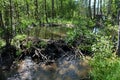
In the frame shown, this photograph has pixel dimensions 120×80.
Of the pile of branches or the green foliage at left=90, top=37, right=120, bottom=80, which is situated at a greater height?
the green foliage at left=90, top=37, right=120, bottom=80

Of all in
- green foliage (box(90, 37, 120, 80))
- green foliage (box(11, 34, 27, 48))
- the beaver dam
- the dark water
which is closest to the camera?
green foliage (box(90, 37, 120, 80))

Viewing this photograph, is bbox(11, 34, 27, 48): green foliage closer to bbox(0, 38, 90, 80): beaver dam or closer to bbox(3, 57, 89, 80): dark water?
bbox(0, 38, 90, 80): beaver dam

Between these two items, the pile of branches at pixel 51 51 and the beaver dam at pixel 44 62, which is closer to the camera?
the beaver dam at pixel 44 62

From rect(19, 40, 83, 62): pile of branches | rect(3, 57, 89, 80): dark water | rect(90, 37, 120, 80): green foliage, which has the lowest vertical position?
rect(3, 57, 89, 80): dark water

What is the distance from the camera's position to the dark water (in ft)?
45.5

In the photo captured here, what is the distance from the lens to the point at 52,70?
15125mm

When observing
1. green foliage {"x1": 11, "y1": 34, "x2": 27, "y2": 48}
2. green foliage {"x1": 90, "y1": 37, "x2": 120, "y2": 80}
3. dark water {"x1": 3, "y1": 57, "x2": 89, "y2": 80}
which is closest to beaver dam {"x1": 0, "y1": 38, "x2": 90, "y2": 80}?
dark water {"x1": 3, "y1": 57, "x2": 89, "y2": 80}

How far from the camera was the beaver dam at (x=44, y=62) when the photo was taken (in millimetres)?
14227

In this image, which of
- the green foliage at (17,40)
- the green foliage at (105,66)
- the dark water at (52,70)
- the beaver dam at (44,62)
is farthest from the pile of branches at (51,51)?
the green foliage at (105,66)

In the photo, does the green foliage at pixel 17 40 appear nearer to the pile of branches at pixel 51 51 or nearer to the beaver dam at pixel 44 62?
the beaver dam at pixel 44 62

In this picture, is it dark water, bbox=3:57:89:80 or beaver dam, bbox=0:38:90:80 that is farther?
beaver dam, bbox=0:38:90:80

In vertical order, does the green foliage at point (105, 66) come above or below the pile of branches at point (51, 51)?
above

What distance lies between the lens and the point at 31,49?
17.4m

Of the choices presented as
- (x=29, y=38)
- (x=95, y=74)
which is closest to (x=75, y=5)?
(x=29, y=38)
